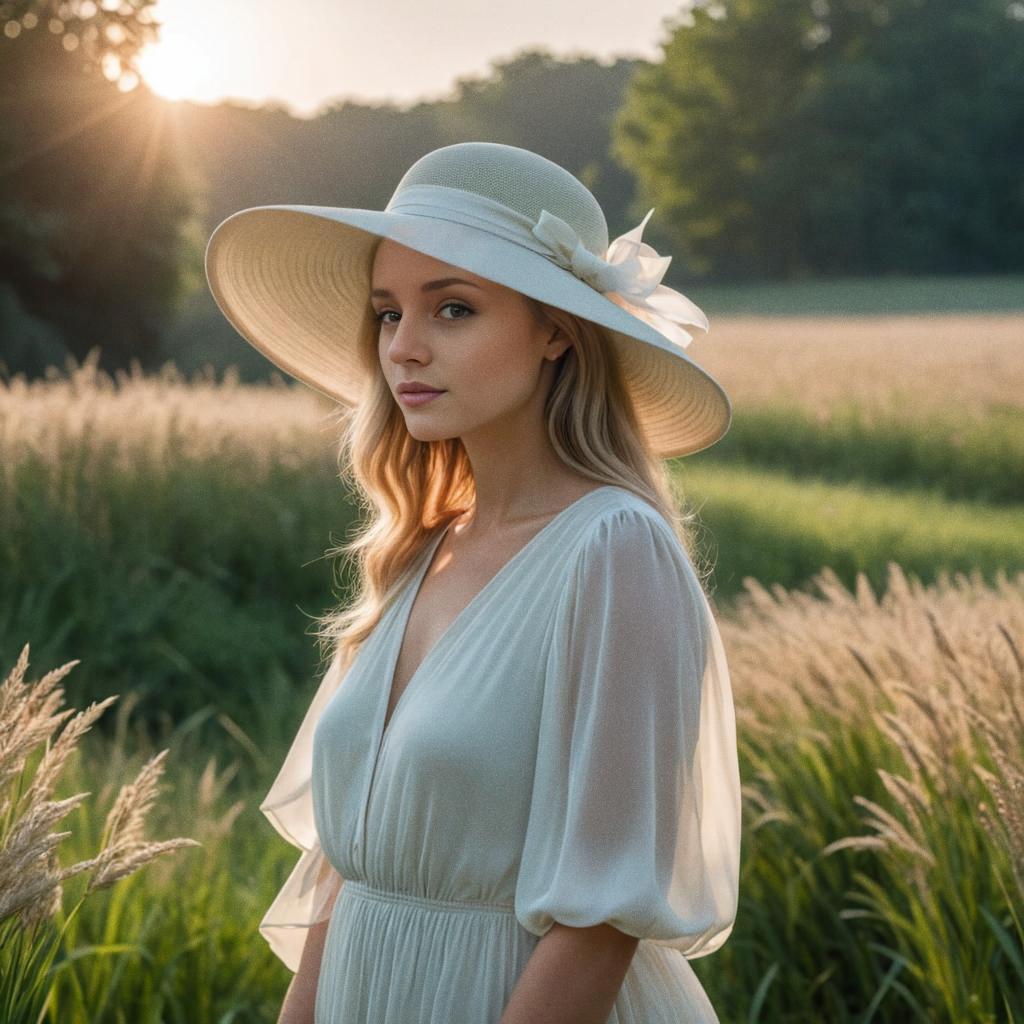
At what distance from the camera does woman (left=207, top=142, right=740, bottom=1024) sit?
160cm

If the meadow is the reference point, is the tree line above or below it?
above

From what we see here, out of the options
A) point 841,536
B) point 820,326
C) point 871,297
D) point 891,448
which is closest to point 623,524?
point 841,536

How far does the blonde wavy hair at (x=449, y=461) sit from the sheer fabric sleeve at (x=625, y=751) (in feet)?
0.70

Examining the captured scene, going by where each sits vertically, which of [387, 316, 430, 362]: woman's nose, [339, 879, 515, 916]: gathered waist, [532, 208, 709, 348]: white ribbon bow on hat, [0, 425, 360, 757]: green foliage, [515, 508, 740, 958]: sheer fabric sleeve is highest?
[0, 425, 360, 757]: green foliage

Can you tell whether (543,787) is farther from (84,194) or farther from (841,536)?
(84,194)

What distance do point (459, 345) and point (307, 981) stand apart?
95 cm

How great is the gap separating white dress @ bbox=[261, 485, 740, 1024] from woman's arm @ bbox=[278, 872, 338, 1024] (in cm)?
16

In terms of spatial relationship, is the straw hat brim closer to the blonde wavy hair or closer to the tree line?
the blonde wavy hair

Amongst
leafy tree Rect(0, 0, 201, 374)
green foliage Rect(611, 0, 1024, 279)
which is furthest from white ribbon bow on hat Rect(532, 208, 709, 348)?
green foliage Rect(611, 0, 1024, 279)

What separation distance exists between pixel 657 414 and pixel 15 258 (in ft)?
80.5

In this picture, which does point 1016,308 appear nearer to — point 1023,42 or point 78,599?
point 1023,42

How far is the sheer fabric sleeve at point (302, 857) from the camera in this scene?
209cm

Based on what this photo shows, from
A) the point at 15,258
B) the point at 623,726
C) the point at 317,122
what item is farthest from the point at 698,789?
the point at 317,122

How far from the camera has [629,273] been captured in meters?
2.00
